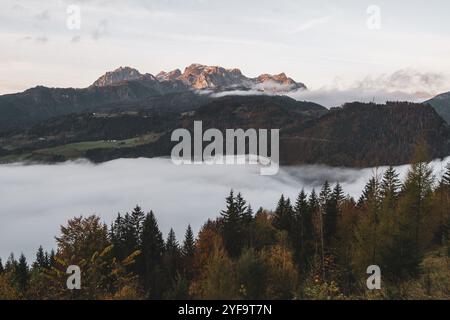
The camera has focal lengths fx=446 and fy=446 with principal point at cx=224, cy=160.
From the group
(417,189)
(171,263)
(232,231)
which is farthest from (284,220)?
(417,189)

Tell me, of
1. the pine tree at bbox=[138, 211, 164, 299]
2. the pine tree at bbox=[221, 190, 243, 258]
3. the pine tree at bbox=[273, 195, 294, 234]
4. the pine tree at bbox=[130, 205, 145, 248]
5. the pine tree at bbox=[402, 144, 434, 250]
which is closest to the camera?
the pine tree at bbox=[402, 144, 434, 250]

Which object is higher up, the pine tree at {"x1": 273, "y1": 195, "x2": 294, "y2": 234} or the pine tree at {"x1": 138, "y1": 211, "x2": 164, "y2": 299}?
the pine tree at {"x1": 273, "y1": 195, "x2": 294, "y2": 234}

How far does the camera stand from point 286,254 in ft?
172

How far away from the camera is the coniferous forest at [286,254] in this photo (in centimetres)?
3078

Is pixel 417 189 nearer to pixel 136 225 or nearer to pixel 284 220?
pixel 284 220

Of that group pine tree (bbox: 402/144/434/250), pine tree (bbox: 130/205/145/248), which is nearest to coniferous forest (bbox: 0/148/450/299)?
pine tree (bbox: 402/144/434/250)

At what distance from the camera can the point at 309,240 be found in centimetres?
7062

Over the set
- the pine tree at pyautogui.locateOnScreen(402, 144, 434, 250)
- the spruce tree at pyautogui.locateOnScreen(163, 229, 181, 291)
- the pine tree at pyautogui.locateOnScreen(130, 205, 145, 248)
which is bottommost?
the spruce tree at pyautogui.locateOnScreen(163, 229, 181, 291)

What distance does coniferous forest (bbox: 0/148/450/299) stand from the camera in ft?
101

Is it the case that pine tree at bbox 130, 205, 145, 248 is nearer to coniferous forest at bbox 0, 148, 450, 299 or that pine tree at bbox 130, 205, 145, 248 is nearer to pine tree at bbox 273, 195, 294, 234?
coniferous forest at bbox 0, 148, 450, 299
